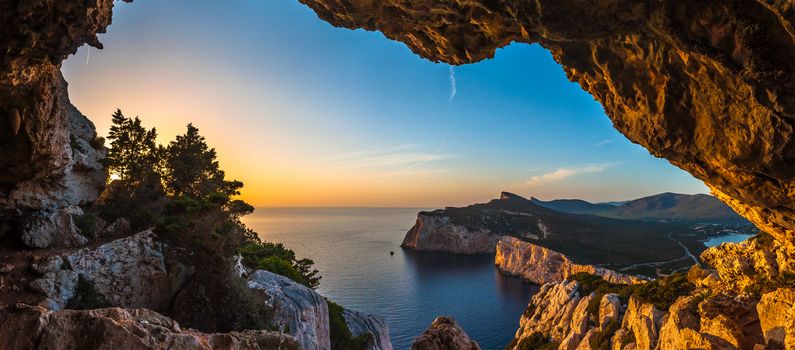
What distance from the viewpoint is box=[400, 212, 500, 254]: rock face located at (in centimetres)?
14412

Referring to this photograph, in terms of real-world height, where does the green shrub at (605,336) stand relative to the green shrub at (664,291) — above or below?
below

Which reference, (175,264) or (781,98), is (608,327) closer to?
(781,98)

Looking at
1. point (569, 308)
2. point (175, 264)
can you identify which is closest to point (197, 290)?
point (175, 264)

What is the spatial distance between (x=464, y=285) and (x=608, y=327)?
64.0 m

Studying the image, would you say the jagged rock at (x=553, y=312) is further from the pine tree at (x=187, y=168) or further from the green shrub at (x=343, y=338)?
the pine tree at (x=187, y=168)

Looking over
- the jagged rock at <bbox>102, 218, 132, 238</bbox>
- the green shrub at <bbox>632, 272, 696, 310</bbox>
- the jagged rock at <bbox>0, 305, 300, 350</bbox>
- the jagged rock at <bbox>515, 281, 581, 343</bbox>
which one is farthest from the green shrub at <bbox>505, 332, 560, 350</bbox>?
the jagged rock at <bbox>102, 218, 132, 238</bbox>

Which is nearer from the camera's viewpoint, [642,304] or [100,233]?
[100,233]

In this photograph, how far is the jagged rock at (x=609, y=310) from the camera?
113 feet

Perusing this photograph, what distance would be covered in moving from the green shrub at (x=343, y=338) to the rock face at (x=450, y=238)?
4505 inches

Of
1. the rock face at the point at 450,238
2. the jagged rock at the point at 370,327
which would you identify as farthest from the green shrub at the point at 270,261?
the rock face at the point at 450,238

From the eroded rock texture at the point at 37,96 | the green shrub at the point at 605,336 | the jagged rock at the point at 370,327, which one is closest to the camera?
the eroded rock texture at the point at 37,96

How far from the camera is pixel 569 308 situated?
41844 mm

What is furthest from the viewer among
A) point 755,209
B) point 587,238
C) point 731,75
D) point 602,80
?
point 587,238

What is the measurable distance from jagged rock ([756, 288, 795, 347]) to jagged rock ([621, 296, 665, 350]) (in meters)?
8.63
